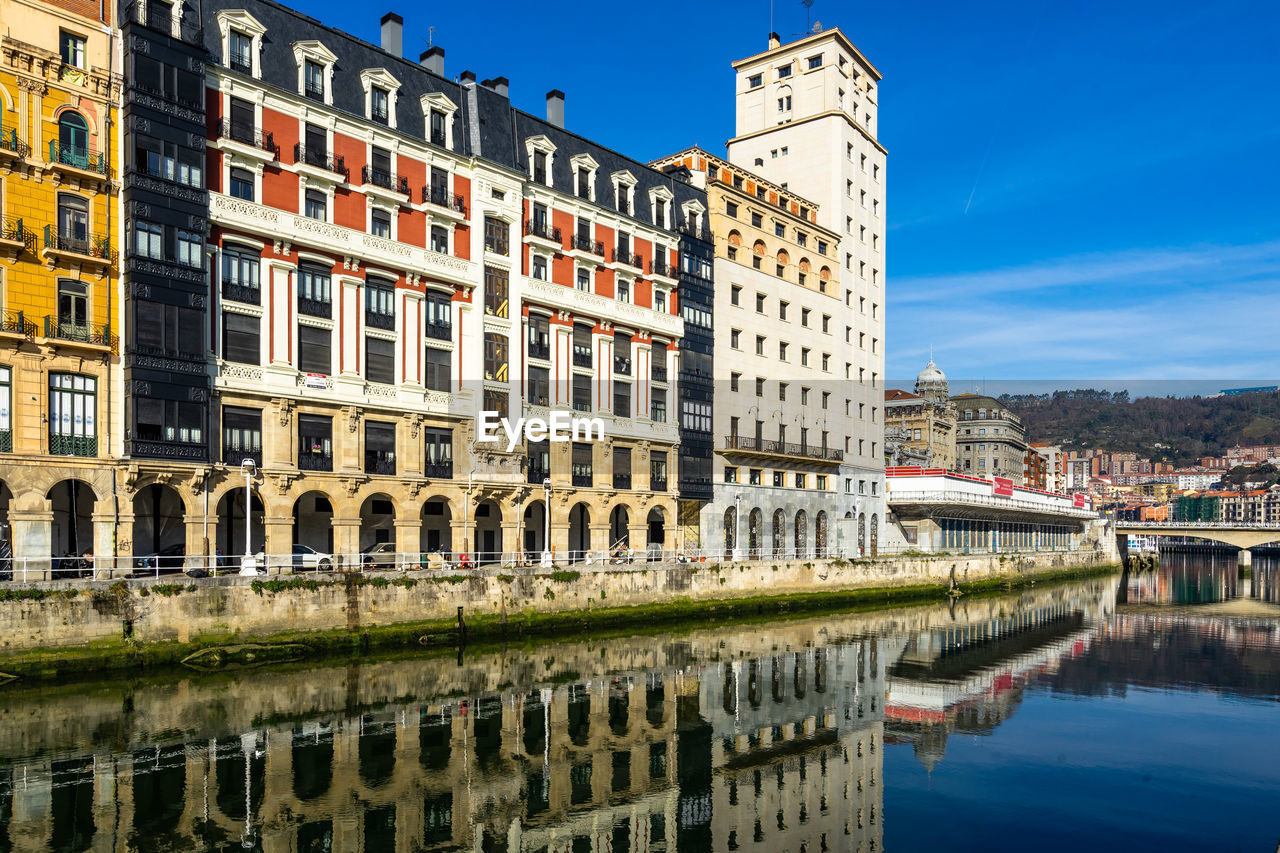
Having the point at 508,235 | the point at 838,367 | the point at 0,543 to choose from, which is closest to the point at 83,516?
the point at 0,543

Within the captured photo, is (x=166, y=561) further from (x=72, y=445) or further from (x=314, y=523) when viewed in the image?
(x=314, y=523)

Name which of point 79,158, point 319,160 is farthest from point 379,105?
point 79,158

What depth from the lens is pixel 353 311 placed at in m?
49.2

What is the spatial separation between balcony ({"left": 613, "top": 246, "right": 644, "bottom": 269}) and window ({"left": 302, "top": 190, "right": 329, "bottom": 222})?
21357 millimetres

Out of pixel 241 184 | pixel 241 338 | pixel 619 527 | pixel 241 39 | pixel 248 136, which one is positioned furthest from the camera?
pixel 619 527

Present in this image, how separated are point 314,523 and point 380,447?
607 cm

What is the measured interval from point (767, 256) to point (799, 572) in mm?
27606

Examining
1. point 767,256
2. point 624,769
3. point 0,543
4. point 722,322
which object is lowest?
point 624,769

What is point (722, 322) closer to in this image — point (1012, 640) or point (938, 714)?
point (1012, 640)

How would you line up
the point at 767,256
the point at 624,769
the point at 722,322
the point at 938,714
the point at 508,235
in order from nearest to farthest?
1. the point at 624,769
2. the point at 938,714
3. the point at 508,235
4. the point at 722,322
5. the point at 767,256

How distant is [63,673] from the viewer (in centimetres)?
3259

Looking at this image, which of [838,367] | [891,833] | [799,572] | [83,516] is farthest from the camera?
[838,367]

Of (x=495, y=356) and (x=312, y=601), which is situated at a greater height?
(x=495, y=356)

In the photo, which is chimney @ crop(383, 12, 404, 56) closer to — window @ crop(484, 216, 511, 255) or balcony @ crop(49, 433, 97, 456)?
window @ crop(484, 216, 511, 255)
